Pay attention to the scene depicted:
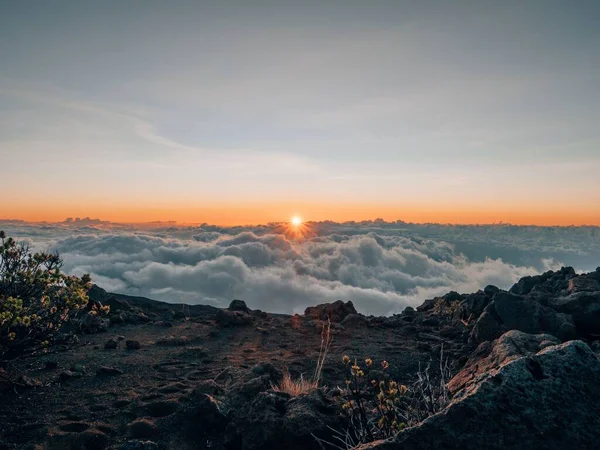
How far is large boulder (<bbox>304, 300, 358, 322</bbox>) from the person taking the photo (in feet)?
61.0

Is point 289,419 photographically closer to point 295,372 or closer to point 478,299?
point 295,372

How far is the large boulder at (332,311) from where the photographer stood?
18594 millimetres

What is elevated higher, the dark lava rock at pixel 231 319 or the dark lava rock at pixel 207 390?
the dark lava rock at pixel 207 390

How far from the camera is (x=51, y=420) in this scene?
6758 millimetres

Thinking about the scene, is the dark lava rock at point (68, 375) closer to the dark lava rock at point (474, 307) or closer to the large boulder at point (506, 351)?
the large boulder at point (506, 351)

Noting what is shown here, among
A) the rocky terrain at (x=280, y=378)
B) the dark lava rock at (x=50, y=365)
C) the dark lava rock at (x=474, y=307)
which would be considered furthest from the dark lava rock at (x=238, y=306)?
the dark lava rock at (x=50, y=365)

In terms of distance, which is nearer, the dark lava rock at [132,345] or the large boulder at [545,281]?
the dark lava rock at [132,345]

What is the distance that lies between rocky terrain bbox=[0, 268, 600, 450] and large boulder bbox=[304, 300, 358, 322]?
167 centimetres

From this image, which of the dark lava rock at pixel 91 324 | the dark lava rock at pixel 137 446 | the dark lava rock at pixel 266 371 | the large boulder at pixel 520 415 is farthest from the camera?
the dark lava rock at pixel 91 324

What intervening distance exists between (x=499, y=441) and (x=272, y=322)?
15.1m

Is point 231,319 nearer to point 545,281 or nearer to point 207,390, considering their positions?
point 207,390

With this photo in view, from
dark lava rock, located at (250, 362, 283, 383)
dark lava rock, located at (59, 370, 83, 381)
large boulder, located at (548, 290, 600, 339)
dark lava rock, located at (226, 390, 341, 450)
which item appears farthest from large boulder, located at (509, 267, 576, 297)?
dark lava rock, located at (59, 370, 83, 381)

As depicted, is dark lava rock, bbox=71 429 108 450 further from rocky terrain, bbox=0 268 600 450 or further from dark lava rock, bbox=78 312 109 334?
dark lava rock, bbox=78 312 109 334

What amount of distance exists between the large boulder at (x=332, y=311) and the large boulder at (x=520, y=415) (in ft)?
50.2
